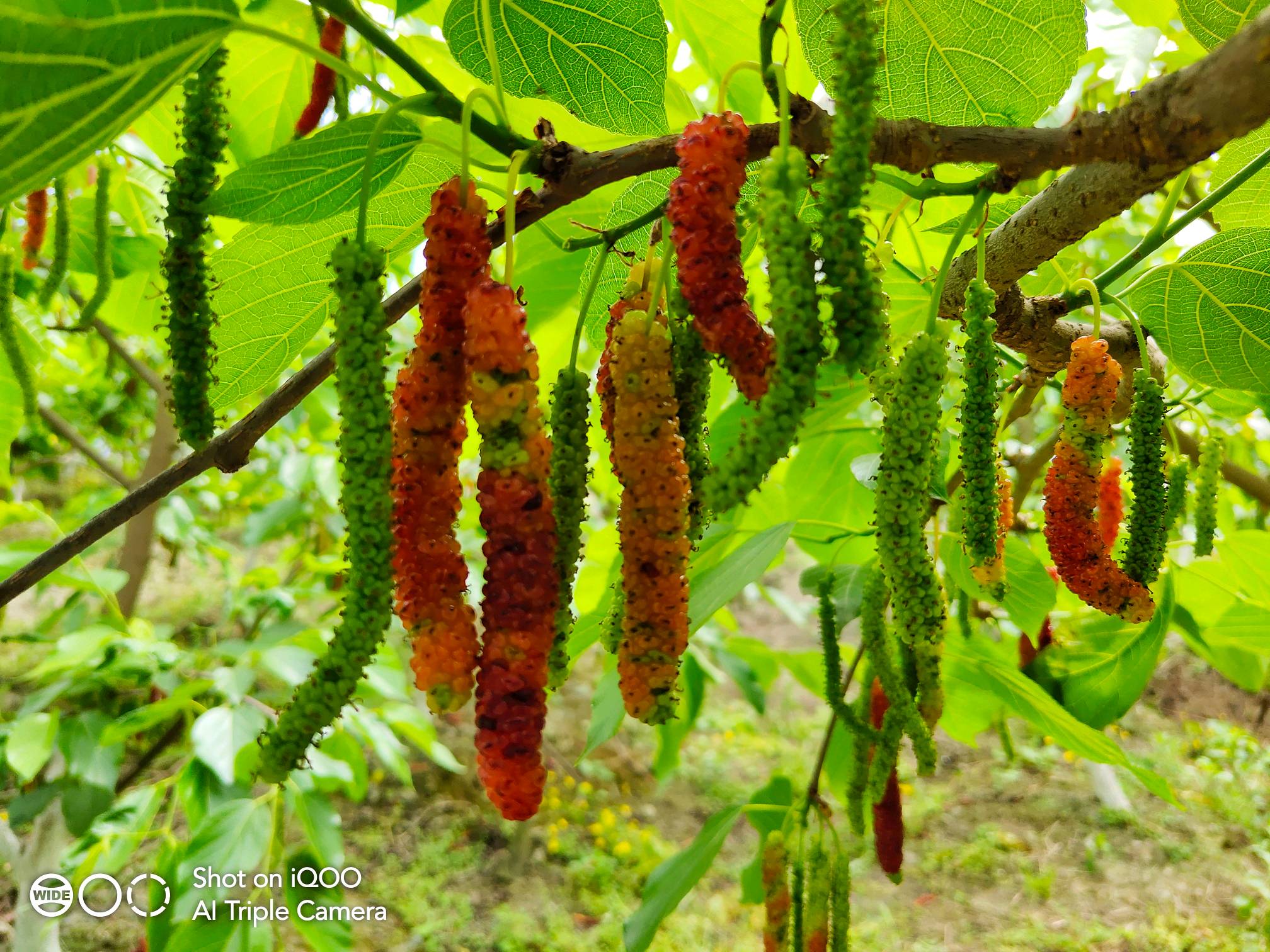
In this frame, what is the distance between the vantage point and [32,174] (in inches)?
20.7

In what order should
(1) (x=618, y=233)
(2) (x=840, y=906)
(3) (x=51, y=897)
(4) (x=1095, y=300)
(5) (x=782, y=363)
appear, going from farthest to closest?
(3) (x=51, y=897)
(2) (x=840, y=906)
(4) (x=1095, y=300)
(1) (x=618, y=233)
(5) (x=782, y=363)

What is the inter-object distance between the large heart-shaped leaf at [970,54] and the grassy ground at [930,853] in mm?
2107

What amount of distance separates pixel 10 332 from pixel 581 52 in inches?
31.4

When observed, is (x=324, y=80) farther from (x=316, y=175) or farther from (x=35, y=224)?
(x=35, y=224)

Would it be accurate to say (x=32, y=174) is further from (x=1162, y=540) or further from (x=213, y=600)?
(x=213, y=600)

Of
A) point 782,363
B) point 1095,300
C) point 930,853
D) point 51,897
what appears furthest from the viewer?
point 930,853

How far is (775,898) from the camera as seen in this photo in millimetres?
1239

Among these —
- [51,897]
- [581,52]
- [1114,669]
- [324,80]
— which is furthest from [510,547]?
[51,897]

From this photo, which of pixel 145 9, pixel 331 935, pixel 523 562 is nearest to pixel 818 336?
pixel 523 562

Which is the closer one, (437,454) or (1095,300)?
(437,454)

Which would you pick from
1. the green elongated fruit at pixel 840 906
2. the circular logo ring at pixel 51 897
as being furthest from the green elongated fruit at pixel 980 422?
the circular logo ring at pixel 51 897

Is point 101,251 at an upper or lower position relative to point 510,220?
upper

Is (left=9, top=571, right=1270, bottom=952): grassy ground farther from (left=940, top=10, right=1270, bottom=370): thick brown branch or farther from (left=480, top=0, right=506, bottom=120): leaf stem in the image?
(left=480, top=0, right=506, bottom=120): leaf stem

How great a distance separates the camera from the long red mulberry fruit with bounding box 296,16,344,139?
0.96 m
